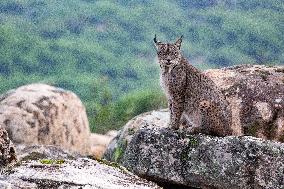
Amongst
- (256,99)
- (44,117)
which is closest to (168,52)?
(256,99)

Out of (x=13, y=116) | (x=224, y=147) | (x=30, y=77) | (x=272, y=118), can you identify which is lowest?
(x=30, y=77)

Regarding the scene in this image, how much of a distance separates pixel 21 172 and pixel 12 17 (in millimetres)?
155346

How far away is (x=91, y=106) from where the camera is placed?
97500 millimetres

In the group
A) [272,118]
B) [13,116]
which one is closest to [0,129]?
[272,118]

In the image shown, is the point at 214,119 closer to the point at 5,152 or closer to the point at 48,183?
the point at 5,152

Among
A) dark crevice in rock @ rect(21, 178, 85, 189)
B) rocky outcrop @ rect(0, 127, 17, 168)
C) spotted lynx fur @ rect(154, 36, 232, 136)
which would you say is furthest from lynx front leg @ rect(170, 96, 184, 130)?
dark crevice in rock @ rect(21, 178, 85, 189)

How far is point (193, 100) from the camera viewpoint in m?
13.3

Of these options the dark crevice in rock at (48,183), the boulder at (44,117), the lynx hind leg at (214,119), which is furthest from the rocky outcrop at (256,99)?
the boulder at (44,117)

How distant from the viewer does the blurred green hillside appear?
134 m

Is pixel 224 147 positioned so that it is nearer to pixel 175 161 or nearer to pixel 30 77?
pixel 175 161

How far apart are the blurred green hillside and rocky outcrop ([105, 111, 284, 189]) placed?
108 metres

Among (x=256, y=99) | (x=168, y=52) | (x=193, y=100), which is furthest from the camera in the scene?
(x=256, y=99)

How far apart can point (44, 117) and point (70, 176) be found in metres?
17.6

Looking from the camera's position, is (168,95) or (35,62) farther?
(35,62)
